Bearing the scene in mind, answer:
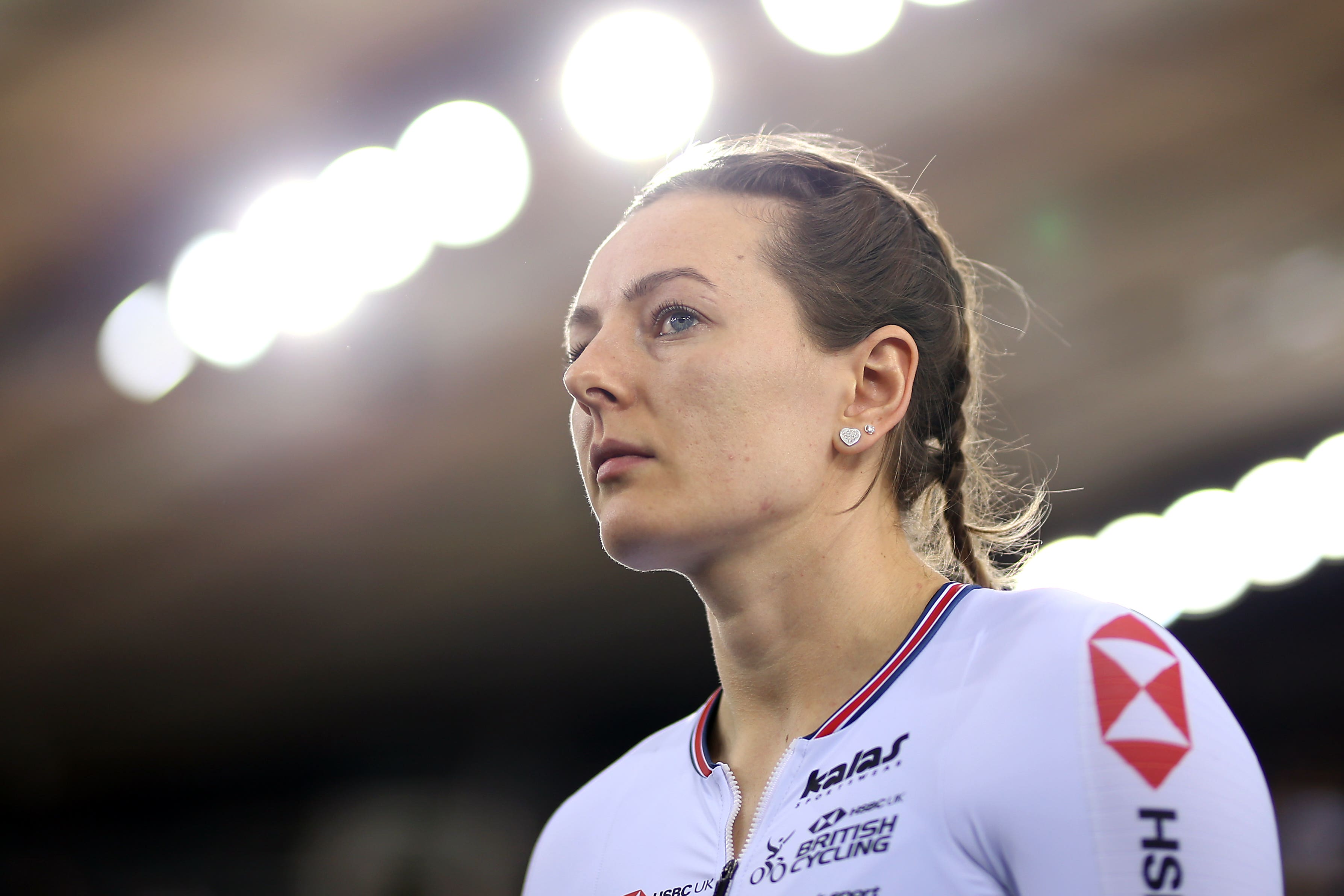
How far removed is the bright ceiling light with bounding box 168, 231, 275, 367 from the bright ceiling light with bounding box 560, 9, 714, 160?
3.95 ft

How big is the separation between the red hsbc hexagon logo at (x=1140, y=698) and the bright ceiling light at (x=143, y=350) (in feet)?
10.6

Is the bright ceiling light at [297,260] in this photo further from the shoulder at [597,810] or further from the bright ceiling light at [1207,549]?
the bright ceiling light at [1207,549]

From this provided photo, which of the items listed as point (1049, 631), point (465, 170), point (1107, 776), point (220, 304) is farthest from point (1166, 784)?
point (220, 304)

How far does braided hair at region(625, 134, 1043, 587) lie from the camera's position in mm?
1340

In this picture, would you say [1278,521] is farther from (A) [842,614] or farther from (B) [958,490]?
(A) [842,614]

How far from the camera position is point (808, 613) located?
1.25 m

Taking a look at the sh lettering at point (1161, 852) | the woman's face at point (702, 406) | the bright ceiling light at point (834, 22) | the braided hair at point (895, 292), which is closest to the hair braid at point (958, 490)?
the braided hair at point (895, 292)

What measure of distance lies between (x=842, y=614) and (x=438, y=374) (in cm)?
289

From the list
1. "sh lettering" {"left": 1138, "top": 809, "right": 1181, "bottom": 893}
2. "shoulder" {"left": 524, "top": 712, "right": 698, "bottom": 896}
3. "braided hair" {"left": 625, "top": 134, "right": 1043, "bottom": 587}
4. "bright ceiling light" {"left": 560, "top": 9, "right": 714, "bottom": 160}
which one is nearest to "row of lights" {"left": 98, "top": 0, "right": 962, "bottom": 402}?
"bright ceiling light" {"left": 560, "top": 9, "right": 714, "bottom": 160}

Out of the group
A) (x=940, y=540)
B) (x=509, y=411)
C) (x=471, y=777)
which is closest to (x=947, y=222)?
(x=509, y=411)

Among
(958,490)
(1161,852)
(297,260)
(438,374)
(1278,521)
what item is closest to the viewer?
(1161,852)

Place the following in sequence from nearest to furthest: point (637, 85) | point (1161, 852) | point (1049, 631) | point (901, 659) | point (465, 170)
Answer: point (1161, 852) < point (1049, 631) < point (901, 659) < point (637, 85) < point (465, 170)

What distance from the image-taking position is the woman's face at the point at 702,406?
119cm

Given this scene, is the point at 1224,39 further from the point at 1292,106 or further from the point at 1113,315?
the point at 1113,315
